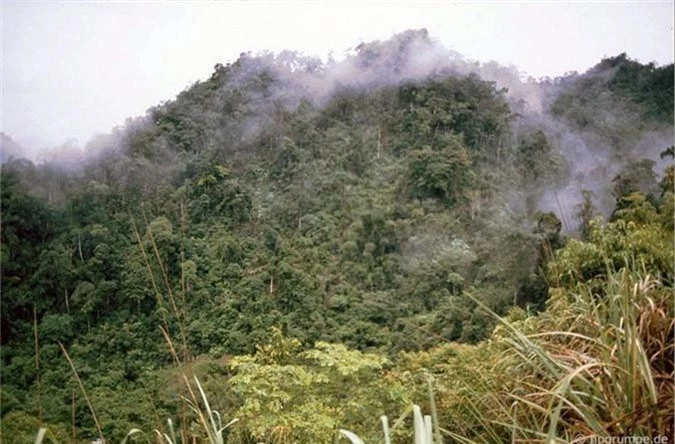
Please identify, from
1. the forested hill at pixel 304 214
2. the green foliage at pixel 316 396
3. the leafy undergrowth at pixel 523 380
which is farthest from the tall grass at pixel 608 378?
the forested hill at pixel 304 214

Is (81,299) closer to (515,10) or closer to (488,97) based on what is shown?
(515,10)

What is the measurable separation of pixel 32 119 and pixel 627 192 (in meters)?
6.71

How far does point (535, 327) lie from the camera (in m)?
1.24

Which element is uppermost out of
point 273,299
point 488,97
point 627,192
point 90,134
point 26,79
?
point 26,79

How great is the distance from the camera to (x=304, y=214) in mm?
9461

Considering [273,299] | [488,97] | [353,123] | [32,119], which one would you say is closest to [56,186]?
[32,119]

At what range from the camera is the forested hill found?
20.5 ft

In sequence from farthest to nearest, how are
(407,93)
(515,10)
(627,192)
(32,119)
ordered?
(407,93), (627,192), (32,119), (515,10)

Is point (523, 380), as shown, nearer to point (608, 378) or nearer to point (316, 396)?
point (608, 378)

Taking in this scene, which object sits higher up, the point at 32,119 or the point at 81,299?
the point at 32,119

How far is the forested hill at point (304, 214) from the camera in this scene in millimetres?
6238

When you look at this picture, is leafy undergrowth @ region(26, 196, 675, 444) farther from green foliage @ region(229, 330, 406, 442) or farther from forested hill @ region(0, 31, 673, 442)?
forested hill @ region(0, 31, 673, 442)

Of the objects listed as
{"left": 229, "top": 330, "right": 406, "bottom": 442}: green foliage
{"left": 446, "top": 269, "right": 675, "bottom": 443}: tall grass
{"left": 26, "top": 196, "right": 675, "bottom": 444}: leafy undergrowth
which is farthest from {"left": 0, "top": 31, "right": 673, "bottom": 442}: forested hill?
{"left": 446, "top": 269, "right": 675, "bottom": 443}: tall grass

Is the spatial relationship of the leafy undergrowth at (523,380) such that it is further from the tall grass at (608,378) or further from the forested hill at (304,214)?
the forested hill at (304,214)
